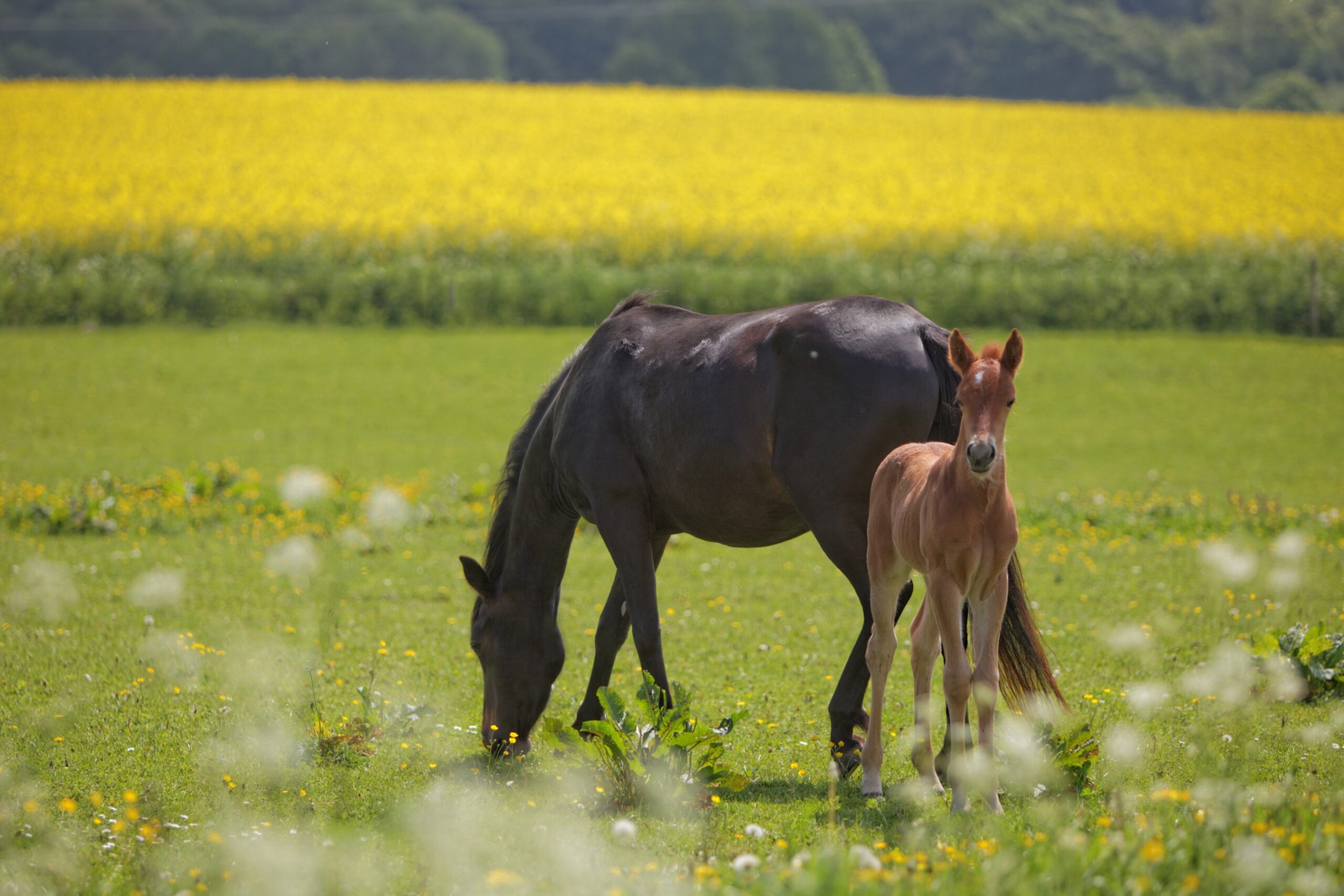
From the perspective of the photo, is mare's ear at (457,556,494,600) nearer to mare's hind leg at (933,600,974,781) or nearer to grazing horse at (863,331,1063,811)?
grazing horse at (863,331,1063,811)

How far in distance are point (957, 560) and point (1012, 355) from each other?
81cm

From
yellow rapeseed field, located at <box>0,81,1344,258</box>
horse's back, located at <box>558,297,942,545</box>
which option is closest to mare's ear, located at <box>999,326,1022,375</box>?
horse's back, located at <box>558,297,942,545</box>

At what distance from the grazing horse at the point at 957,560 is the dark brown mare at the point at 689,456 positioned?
389mm

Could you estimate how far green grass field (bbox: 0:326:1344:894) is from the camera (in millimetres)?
4281

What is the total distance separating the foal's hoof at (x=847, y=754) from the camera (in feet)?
18.7

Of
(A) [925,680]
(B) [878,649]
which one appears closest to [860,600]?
(B) [878,649]

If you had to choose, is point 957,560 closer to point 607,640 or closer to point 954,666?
point 954,666

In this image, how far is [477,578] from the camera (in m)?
6.48

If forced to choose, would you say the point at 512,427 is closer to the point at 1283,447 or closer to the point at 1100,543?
the point at 1100,543

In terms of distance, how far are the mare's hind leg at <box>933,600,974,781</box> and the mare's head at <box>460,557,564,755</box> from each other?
2029 millimetres

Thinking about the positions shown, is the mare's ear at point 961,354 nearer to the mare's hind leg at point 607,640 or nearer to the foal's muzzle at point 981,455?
the foal's muzzle at point 981,455

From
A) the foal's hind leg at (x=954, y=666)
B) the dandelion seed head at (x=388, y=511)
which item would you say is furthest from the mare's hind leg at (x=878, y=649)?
the dandelion seed head at (x=388, y=511)

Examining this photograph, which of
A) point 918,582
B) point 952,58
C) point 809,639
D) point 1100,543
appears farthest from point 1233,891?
point 952,58

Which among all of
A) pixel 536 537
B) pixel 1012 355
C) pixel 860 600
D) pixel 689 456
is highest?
pixel 1012 355
